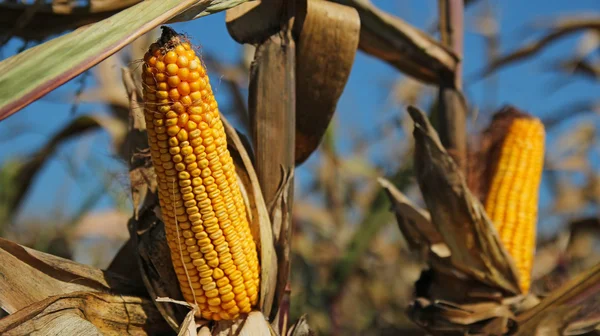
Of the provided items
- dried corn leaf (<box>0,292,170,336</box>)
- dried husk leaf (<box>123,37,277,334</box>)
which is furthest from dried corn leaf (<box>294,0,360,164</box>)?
dried corn leaf (<box>0,292,170,336</box>)

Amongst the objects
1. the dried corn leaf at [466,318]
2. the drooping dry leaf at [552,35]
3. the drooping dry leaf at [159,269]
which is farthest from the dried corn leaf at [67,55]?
the drooping dry leaf at [552,35]

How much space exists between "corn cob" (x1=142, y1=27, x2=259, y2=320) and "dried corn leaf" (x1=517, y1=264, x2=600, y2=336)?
1.04 m

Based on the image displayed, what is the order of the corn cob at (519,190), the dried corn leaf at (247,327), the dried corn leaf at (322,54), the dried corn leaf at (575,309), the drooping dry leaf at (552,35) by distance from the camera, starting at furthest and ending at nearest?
the drooping dry leaf at (552,35)
the corn cob at (519,190)
the dried corn leaf at (575,309)
the dried corn leaf at (322,54)
the dried corn leaf at (247,327)

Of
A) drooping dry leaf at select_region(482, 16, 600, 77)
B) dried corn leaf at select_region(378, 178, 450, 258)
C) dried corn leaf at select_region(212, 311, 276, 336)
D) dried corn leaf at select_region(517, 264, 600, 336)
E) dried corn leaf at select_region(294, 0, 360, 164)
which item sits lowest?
dried corn leaf at select_region(517, 264, 600, 336)

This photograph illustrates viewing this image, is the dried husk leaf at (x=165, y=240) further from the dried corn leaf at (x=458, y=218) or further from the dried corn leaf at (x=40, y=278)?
the dried corn leaf at (x=458, y=218)

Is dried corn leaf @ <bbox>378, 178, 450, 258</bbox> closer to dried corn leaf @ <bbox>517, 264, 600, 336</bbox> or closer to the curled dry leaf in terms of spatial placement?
the curled dry leaf

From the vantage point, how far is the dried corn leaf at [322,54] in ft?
6.50

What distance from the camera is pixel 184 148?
150 centimetres

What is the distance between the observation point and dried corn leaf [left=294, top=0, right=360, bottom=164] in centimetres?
198

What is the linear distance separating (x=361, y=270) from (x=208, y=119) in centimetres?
402

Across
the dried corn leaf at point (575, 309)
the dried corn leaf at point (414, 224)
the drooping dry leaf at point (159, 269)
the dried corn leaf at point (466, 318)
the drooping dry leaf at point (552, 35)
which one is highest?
the drooping dry leaf at point (552, 35)

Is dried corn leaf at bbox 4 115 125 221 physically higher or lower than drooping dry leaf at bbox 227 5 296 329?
lower

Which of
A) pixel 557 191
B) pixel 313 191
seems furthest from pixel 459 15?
pixel 557 191

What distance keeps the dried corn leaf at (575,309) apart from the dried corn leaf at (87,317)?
126cm
